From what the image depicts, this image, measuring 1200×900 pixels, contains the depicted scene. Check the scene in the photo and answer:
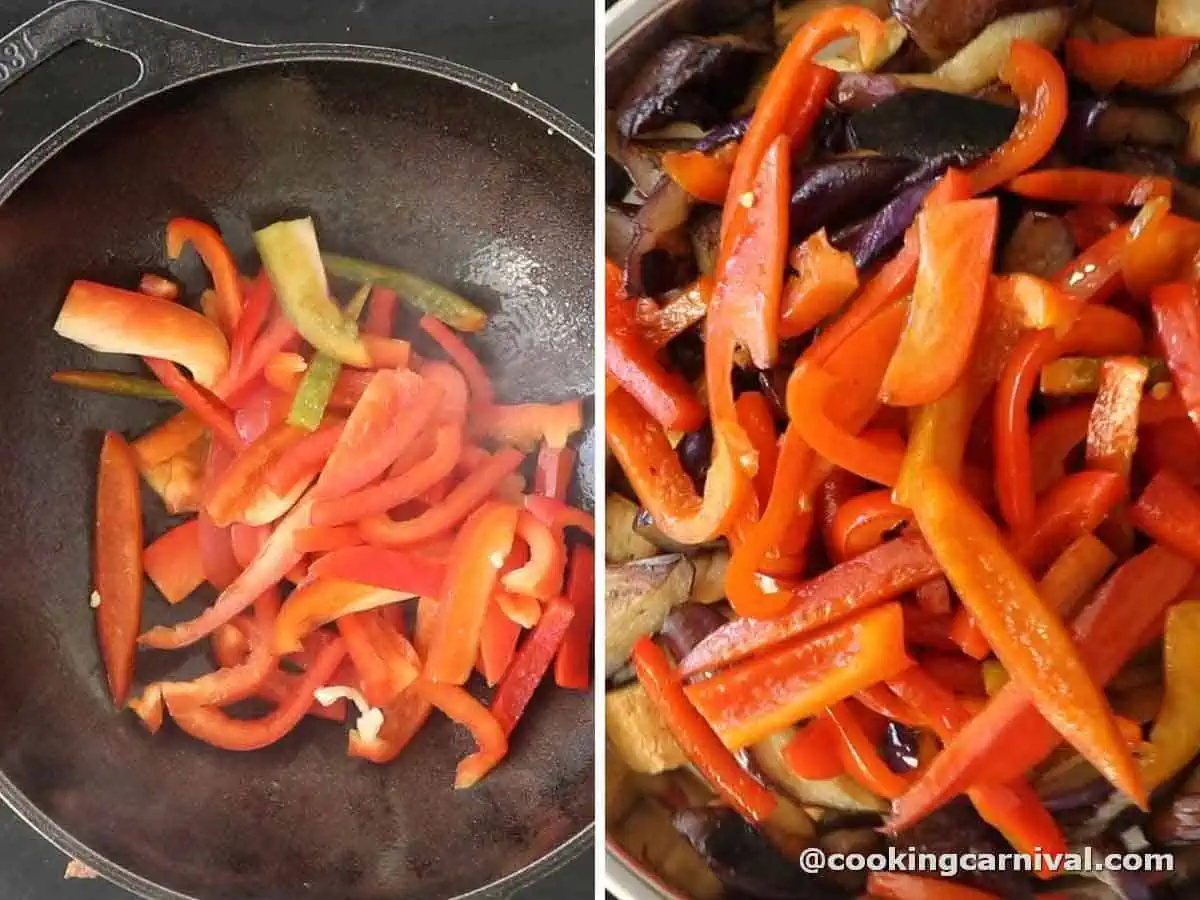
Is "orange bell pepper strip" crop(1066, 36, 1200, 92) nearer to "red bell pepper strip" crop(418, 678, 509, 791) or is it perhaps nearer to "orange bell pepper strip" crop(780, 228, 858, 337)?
"orange bell pepper strip" crop(780, 228, 858, 337)

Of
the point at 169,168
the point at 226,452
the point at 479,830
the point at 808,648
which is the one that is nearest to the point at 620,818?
the point at 808,648

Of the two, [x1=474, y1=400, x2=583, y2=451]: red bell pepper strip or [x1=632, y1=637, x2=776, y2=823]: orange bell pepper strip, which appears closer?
[x1=632, y1=637, x2=776, y2=823]: orange bell pepper strip

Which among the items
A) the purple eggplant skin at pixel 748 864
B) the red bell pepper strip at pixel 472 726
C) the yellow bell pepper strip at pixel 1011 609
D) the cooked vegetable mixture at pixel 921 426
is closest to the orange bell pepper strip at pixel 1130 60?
the cooked vegetable mixture at pixel 921 426

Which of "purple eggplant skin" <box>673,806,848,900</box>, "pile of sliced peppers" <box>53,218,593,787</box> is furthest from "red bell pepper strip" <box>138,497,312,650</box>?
"purple eggplant skin" <box>673,806,848,900</box>

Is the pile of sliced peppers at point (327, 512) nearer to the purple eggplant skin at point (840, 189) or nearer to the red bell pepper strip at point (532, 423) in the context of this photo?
the red bell pepper strip at point (532, 423)

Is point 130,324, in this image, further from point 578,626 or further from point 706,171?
point 706,171

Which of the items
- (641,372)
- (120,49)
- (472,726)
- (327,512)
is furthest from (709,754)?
(120,49)
